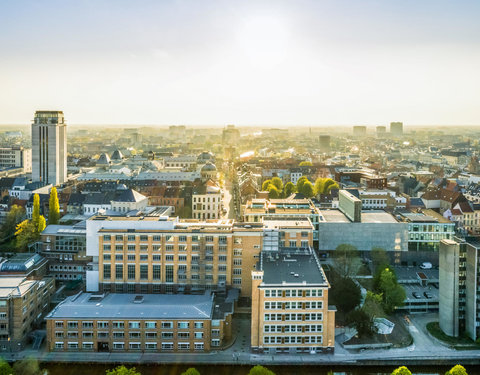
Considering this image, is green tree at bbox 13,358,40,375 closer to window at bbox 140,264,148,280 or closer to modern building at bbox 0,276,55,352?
modern building at bbox 0,276,55,352

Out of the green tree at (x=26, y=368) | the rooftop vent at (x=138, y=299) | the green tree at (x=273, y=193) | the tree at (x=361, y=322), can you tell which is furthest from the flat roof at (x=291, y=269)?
the green tree at (x=273, y=193)

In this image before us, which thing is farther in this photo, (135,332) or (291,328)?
(135,332)

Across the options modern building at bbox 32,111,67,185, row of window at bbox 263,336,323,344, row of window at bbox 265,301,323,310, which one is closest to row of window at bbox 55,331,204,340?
row of window at bbox 265,301,323,310

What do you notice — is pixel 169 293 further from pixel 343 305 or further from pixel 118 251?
pixel 343 305

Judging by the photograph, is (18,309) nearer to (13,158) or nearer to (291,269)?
(291,269)

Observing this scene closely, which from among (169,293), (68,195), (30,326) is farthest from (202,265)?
(68,195)

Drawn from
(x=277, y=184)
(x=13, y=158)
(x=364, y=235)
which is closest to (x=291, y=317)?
(x=364, y=235)

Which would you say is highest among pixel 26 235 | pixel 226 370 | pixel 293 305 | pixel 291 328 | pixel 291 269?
pixel 291 269
